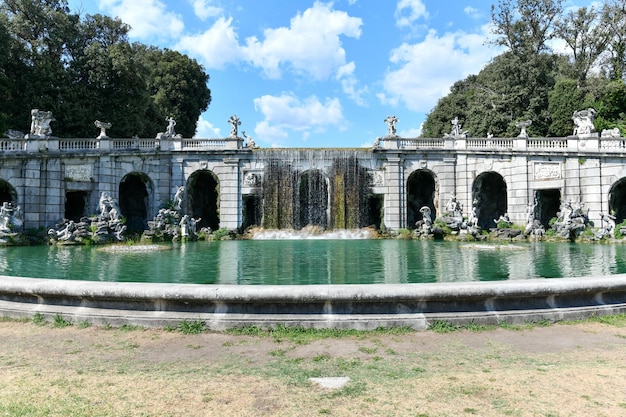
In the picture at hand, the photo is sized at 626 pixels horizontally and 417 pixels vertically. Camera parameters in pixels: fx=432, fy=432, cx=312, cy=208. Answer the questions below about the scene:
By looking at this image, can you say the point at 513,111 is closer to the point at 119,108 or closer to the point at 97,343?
the point at 119,108

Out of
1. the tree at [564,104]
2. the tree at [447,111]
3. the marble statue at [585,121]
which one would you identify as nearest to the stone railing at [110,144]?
the marble statue at [585,121]

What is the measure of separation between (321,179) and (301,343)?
1060 inches

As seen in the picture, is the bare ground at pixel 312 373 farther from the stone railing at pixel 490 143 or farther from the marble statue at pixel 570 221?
the stone railing at pixel 490 143

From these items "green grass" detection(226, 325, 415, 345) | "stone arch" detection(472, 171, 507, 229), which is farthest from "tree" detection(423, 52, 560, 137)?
"green grass" detection(226, 325, 415, 345)

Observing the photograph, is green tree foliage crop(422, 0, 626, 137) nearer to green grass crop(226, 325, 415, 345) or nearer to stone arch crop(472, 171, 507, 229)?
stone arch crop(472, 171, 507, 229)

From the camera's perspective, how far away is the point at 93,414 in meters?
3.79

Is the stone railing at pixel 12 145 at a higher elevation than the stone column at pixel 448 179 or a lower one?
higher

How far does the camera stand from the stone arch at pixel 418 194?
34.4m

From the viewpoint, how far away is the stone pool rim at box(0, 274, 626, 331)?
20.4 ft

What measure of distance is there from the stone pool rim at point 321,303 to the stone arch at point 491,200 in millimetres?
27534

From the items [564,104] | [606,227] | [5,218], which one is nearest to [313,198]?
[606,227]

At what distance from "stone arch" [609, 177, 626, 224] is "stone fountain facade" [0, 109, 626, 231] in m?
0.07

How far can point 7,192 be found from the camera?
28297mm

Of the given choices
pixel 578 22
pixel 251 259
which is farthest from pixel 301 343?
pixel 578 22
